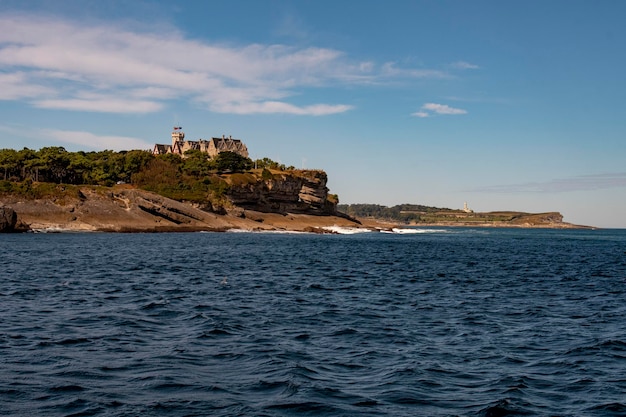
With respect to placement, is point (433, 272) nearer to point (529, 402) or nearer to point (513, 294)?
point (513, 294)

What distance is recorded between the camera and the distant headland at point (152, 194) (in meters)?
105

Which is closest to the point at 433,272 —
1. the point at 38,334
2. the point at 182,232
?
the point at 38,334

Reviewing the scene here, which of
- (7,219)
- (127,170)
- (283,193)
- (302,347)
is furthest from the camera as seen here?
(283,193)

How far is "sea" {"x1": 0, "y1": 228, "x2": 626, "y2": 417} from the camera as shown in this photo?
1381cm

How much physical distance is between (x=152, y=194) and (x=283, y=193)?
53671 mm

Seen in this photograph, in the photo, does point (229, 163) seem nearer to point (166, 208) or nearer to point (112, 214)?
point (166, 208)

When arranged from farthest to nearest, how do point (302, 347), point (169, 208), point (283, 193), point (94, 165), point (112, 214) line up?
point (283, 193) → point (94, 165) → point (169, 208) → point (112, 214) → point (302, 347)

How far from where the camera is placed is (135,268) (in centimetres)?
4412

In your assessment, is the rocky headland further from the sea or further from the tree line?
the sea

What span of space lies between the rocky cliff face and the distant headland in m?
0.27

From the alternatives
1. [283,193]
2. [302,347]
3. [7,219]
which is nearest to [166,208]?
[7,219]

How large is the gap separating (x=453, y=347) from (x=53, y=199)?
100071mm

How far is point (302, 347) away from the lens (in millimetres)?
19266

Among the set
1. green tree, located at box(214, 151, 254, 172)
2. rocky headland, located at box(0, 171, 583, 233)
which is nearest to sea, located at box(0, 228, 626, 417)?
rocky headland, located at box(0, 171, 583, 233)
